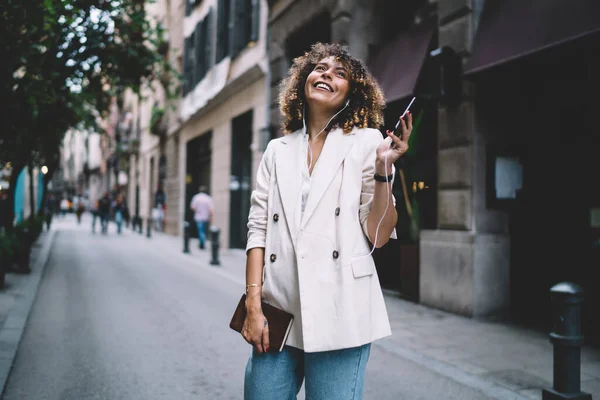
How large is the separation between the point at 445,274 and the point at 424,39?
351 cm

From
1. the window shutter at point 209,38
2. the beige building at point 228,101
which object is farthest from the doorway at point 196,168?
the window shutter at point 209,38

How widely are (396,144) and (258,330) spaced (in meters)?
0.81

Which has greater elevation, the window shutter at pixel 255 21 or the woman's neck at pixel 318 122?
the window shutter at pixel 255 21

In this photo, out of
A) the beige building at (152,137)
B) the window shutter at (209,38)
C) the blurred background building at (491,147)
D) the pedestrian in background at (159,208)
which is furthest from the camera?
the beige building at (152,137)

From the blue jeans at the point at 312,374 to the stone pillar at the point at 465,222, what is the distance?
220 inches

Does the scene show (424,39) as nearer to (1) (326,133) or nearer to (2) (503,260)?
(2) (503,260)

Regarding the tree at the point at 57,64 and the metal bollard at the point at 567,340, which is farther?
the tree at the point at 57,64

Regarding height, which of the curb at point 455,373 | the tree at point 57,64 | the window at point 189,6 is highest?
the window at point 189,6

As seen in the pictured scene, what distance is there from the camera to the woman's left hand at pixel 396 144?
1.88 m

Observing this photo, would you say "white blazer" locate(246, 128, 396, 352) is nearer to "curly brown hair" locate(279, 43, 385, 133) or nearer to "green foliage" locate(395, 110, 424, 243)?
"curly brown hair" locate(279, 43, 385, 133)

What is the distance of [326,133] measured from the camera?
221 centimetres

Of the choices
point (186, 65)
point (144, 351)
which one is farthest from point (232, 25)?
point (144, 351)

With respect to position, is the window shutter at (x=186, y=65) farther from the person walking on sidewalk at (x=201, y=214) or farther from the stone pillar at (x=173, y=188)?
the person walking on sidewalk at (x=201, y=214)

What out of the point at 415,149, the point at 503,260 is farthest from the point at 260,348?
→ the point at 415,149
